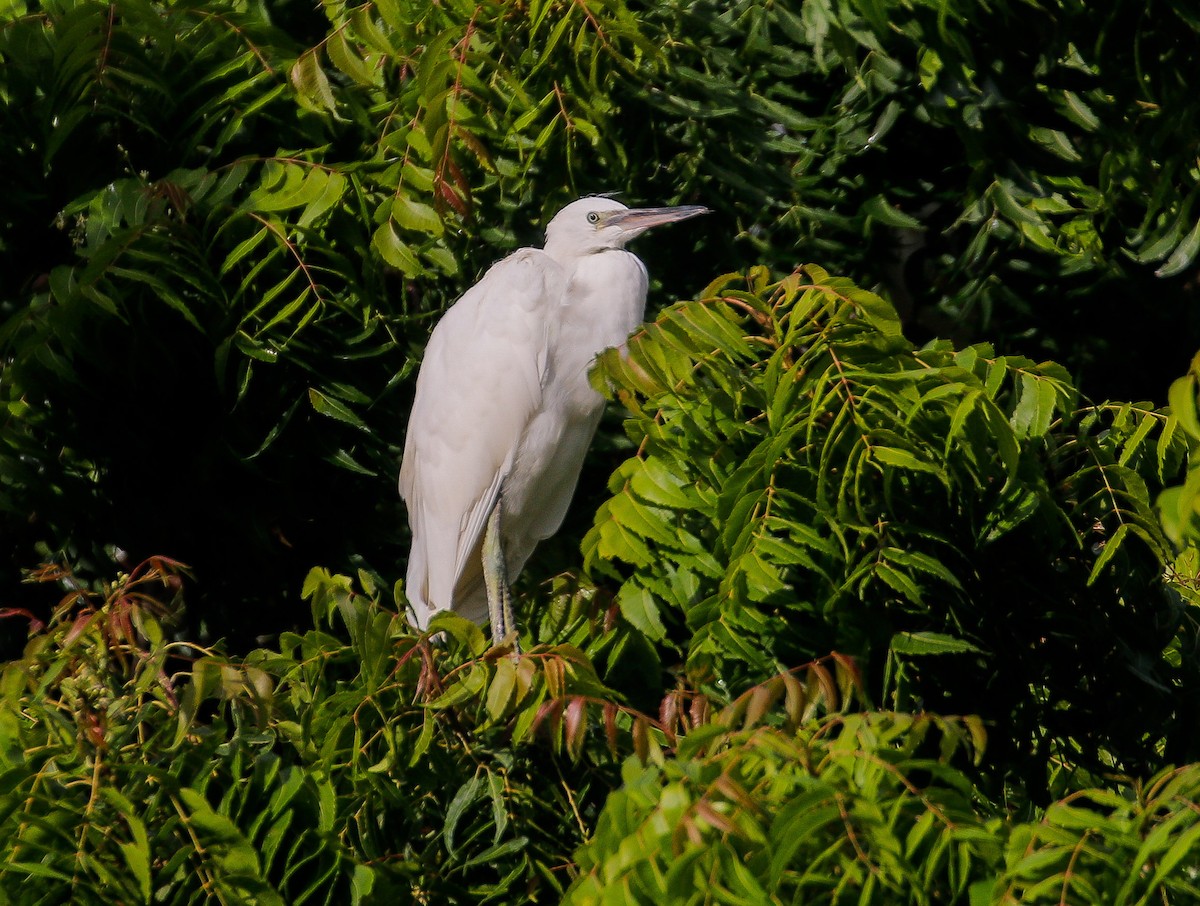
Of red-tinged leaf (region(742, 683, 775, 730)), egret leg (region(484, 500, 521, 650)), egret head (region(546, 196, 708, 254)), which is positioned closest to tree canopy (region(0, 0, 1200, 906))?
red-tinged leaf (region(742, 683, 775, 730))

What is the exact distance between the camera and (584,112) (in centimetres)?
306

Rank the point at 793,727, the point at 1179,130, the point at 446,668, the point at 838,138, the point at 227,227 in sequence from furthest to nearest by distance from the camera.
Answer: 1. the point at 838,138
2. the point at 227,227
3. the point at 1179,130
4. the point at 446,668
5. the point at 793,727

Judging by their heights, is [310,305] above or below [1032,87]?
below

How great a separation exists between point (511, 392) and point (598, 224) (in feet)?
1.56

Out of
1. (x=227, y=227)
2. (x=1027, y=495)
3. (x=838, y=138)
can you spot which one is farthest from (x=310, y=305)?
(x=1027, y=495)

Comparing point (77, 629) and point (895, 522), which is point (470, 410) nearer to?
point (77, 629)

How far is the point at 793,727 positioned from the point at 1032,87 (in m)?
1.92

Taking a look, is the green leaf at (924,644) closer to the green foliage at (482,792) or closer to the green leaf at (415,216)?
the green foliage at (482,792)

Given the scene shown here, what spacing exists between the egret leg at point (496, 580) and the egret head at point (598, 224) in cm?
68

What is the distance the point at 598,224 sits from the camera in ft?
11.7

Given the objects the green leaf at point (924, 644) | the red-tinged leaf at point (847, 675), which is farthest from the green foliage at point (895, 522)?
the red-tinged leaf at point (847, 675)

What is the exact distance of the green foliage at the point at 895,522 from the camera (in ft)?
6.72

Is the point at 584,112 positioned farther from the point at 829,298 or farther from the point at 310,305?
the point at 829,298

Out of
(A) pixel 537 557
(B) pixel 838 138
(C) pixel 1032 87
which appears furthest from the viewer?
(A) pixel 537 557
